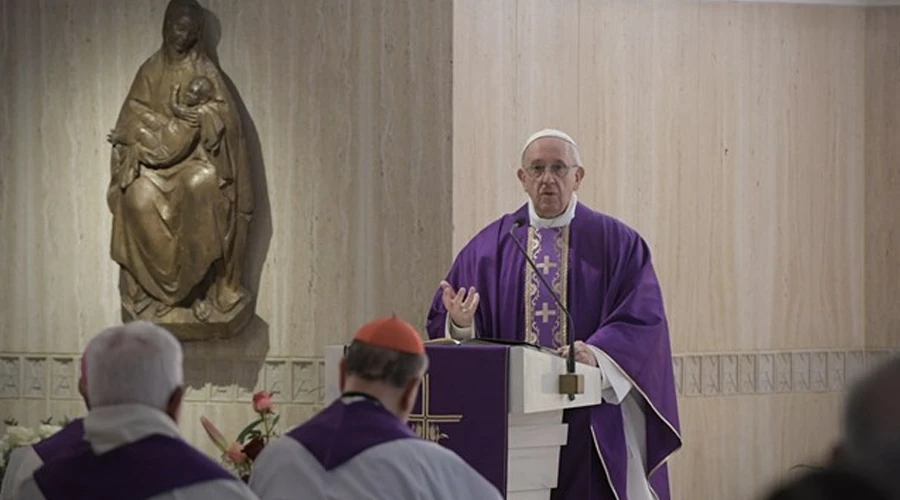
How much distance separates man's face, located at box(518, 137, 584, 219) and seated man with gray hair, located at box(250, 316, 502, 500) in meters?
2.86

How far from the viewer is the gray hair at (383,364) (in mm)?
3904

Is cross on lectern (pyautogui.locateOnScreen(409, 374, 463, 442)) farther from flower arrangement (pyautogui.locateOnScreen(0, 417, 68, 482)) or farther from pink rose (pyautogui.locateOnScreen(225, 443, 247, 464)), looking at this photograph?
flower arrangement (pyautogui.locateOnScreen(0, 417, 68, 482))

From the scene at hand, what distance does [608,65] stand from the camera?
962 cm

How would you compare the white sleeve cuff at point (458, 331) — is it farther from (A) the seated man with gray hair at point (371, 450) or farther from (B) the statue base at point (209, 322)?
(B) the statue base at point (209, 322)

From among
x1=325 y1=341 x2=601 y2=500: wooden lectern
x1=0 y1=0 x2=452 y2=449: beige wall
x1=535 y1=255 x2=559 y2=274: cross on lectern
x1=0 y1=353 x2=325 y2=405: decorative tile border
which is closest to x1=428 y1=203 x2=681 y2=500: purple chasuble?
x1=535 y1=255 x2=559 y2=274: cross on lectern

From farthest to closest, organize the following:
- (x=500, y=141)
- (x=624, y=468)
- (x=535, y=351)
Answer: (x=500, y=141)
(x=624, y=468)
(x=535, y=351)

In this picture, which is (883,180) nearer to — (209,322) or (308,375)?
(308,375)

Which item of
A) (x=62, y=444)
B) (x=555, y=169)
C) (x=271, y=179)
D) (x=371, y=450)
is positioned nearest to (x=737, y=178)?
(x=271, y=179)

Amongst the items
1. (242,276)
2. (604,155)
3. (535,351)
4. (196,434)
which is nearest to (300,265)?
(242,276)

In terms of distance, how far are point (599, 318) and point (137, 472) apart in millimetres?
3547

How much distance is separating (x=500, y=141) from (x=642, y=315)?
275 centimetres

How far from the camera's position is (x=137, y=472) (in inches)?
139

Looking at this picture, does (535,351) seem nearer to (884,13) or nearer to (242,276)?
(242,276)

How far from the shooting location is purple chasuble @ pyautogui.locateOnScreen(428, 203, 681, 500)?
21.1 feet
